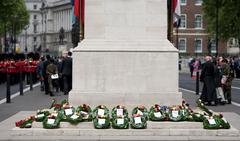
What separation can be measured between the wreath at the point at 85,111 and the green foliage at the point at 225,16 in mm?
43597

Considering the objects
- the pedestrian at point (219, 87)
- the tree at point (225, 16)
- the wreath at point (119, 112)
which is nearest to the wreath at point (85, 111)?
the wreath at point (119, 112)

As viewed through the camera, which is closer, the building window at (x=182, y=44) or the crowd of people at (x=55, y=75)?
the crowd of people at (x=55, y=75)

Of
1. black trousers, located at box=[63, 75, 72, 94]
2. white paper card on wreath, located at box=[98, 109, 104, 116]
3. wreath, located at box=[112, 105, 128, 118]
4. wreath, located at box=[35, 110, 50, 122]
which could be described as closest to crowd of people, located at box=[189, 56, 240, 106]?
black trousers, located at box=[63, 75, 72, 94]

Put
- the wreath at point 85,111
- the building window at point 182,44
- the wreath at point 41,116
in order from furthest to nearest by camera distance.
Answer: the building window at point 182,44
the wreath at point 41,116
the wreath at point 85,111

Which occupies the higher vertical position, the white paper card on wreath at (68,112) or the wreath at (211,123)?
the white paper card on wreath at (68,112)

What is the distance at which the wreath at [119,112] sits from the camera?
14.1m

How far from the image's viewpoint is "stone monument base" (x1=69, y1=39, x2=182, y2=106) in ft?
49.3

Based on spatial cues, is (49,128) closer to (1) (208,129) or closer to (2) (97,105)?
(2) (97,105)

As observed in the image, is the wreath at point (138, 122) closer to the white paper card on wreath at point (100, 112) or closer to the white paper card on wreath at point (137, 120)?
the white paper card on wreath at point (137, 120)

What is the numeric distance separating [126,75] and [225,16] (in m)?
49.2

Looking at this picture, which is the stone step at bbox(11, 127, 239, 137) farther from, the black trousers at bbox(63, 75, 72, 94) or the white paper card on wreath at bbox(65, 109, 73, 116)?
the black trousers at bbox(63, 75, 72, 94)

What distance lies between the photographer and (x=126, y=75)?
1506cm

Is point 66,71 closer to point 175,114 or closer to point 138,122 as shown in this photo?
point 175,114

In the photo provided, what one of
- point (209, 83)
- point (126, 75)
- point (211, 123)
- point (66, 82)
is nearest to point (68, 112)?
point (126, 75)
